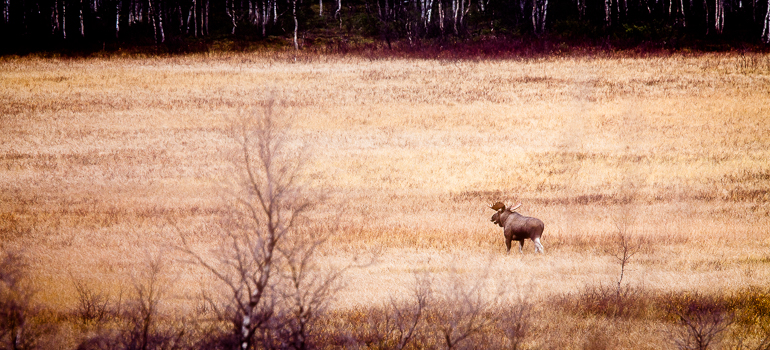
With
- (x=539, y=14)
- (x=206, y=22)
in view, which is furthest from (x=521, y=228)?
(x=206, y=22)

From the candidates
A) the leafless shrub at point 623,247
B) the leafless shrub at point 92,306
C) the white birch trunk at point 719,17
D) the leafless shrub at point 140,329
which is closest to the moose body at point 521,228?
the leafless shrub at point 623,247

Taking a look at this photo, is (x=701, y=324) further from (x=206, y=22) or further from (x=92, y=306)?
(x=206, y=22)

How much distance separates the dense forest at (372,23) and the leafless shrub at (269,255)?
19.3 metres

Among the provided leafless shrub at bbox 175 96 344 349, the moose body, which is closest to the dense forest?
leafless shrub at bbox 175 96 344 349

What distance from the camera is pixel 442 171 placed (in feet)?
69.1

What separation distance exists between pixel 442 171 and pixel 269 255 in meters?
13.2

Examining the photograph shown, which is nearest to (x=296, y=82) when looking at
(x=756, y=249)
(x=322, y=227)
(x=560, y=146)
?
(x=560, y=146)

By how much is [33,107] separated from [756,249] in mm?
24918

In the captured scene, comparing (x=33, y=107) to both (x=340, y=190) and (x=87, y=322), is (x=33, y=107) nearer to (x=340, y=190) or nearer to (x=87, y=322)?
(x=340, y=190)

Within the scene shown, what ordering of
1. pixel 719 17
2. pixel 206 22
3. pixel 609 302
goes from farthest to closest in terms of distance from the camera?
pixel 206 22 → pixel 719 17 → pixel 609 302

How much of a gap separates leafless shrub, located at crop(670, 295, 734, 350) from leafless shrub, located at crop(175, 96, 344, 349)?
5.39 metres

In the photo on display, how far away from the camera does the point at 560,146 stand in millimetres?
23031

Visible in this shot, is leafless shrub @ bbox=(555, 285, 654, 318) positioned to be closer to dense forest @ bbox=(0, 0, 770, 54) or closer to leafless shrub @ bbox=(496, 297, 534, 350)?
leafless shrub @ bbox=(496, 297, 534, 350)

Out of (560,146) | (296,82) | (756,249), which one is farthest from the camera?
(296,82)
